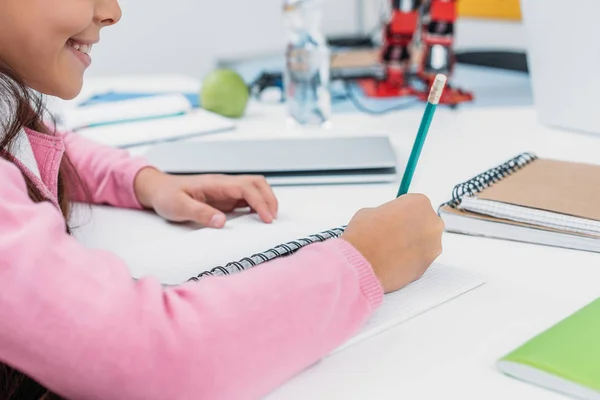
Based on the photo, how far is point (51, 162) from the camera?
69 centimetres

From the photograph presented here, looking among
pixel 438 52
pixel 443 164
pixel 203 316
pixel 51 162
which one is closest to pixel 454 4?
pixel 438 52

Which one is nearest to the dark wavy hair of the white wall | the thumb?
the thumb

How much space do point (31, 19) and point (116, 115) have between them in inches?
28.2

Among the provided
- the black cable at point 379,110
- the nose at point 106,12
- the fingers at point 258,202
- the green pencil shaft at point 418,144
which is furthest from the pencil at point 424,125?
the black cable at point 379,110

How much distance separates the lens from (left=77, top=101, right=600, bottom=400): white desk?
474 millimetres

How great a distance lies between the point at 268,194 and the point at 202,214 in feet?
0.25

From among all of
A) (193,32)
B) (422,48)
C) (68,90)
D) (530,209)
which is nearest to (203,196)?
(68,90)

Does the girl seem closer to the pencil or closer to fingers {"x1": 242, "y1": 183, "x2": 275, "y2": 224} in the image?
the pencil

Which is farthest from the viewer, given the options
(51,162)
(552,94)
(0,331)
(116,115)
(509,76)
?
(509,76)

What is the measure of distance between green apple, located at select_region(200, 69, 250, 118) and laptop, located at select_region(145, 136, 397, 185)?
11.9 inches

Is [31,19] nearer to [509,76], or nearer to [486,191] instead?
[486,191]

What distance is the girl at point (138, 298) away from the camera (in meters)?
0.43

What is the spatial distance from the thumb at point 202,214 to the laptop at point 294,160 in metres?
0.12

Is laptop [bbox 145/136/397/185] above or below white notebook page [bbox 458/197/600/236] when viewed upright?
→ below
